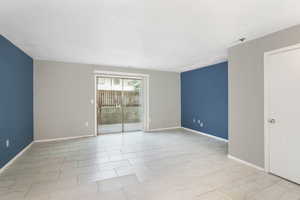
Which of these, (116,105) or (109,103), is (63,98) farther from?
(116,105)

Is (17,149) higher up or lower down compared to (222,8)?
lower down

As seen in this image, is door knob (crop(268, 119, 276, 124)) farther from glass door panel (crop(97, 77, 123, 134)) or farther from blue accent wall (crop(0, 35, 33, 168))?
blue accent wall (crop(0, 35, 33, 168))

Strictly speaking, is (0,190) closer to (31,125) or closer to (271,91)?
(31,125)

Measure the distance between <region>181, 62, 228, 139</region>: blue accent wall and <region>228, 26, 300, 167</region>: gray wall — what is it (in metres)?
1.37

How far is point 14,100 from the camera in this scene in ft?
9.82

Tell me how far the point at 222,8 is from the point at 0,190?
379 centimetres

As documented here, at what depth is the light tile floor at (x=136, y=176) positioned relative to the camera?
1.93 metres

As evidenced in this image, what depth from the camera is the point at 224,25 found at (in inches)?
87.6

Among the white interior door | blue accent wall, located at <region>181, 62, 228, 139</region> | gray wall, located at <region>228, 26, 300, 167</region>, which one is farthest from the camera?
blue accent wall, located at <region>181, 62, 228, 139</region>

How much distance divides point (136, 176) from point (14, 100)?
2.91 meters

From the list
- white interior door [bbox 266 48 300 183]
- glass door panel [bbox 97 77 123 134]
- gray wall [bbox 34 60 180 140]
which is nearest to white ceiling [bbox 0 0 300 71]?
white interior door [bbox 266 48 300 183]

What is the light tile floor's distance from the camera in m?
1.93

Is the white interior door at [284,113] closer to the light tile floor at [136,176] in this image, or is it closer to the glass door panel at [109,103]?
the light tile floor at [136,176]

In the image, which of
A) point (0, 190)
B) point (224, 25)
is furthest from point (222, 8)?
point (0, 190)
